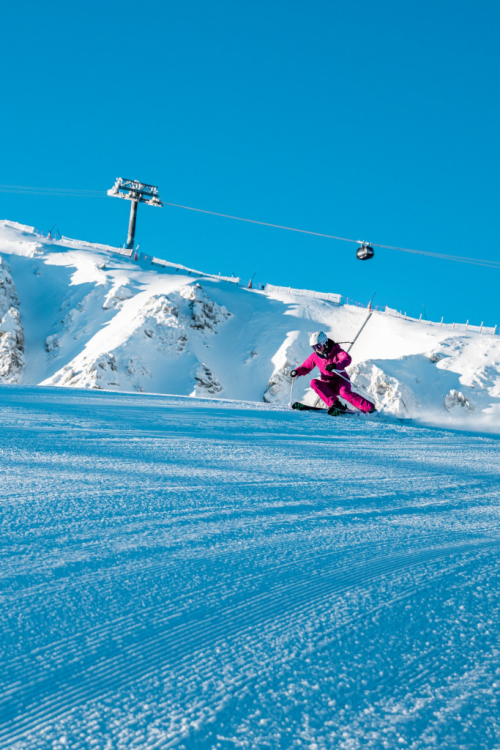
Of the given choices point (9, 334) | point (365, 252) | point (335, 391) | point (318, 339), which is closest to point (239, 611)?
point (318, 339)

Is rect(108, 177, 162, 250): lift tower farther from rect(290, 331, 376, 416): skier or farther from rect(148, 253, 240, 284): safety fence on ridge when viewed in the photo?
rect(290, 331, 376, 416): skier

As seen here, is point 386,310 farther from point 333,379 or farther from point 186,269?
point 333,379

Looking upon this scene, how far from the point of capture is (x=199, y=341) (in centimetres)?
4191

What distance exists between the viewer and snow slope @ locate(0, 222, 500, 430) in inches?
1435

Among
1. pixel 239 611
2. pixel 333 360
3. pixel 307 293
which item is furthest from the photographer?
pixel 307 293

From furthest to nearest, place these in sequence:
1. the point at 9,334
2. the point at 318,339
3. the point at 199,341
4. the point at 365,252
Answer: the point at 199,341, the point at 9,334, the point at 365,252, the point at 318,339

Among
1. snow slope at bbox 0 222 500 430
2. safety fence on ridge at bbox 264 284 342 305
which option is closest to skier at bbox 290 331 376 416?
snow slope at bbox 0 222 500 430

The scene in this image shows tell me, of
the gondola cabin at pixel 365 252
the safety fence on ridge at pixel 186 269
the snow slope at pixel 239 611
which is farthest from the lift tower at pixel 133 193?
the snow slope at pixel 239 611

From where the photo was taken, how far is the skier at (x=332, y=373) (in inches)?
418

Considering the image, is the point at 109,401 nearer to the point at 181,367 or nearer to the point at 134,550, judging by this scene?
the point at 134,550

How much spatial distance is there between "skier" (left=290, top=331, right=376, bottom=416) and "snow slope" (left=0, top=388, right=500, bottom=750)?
20.2ft

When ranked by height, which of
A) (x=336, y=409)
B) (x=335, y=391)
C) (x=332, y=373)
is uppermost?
(x=332, y=373)

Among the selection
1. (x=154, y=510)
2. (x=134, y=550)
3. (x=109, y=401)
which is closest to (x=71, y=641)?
(x=134, y=550)

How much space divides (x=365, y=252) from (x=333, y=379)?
6868mm
